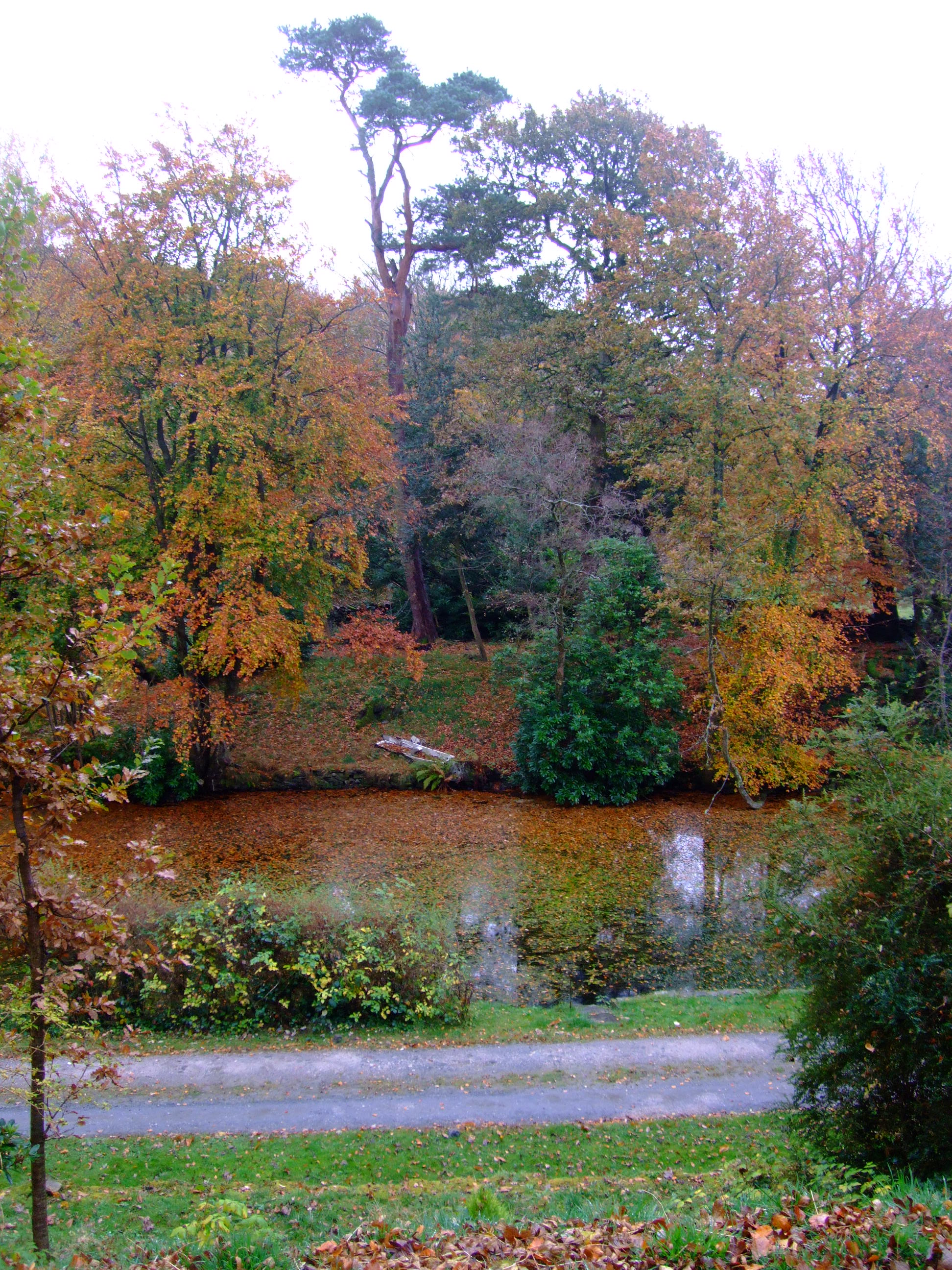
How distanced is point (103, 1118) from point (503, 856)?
9.83 m

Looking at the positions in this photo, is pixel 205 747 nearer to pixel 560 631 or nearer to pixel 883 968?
pixel 560 631

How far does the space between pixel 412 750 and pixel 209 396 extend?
1075 centimetres

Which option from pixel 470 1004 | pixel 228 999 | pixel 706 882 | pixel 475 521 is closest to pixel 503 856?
pixel 706 882

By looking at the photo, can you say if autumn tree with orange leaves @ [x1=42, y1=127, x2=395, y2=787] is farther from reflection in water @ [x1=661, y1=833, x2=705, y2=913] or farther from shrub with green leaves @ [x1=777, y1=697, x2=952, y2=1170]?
shrub with green leaves @ [x1=777, y1=697, x2=952, y2=1170]

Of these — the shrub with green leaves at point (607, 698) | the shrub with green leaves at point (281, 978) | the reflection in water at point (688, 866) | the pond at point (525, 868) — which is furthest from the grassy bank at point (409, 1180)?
the shrub with green leaves at point (607, 698)

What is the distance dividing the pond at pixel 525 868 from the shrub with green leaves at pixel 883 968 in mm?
5518

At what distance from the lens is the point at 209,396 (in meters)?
17.9

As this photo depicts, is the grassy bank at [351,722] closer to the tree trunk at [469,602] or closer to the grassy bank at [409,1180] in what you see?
the tree trunk at [469,602]

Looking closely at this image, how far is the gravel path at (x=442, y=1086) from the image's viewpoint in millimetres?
8141

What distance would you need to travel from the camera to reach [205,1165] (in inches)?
280

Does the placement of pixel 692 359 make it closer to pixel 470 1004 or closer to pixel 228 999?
pixel 470 1004

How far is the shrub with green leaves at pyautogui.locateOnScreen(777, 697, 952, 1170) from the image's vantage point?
5871mm

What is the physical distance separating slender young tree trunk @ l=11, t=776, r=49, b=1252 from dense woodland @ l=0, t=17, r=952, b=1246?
1034 cm

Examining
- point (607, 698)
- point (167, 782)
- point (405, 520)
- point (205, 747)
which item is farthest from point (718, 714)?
point (167, 782)
